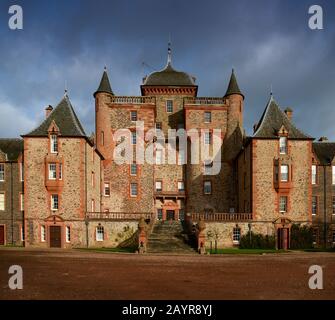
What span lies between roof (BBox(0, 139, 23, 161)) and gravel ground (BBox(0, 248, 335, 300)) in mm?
15190

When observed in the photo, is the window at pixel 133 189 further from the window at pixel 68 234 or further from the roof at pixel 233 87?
the roof at pixel 233 87

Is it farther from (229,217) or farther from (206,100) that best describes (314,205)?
(206,100)

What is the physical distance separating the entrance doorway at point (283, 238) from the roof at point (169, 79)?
877 inches

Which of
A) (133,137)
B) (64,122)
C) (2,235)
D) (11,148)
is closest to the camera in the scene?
(64,122)

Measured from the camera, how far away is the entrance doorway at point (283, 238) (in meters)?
30.9

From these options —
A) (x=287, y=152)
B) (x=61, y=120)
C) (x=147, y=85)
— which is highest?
(x=147, y=85)

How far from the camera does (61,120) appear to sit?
32.1 metres

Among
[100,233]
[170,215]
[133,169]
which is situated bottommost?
[100,233]

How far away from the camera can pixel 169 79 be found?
141 feet

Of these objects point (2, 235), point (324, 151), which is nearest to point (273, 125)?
point (324, 151)

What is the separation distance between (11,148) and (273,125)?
29.5m
